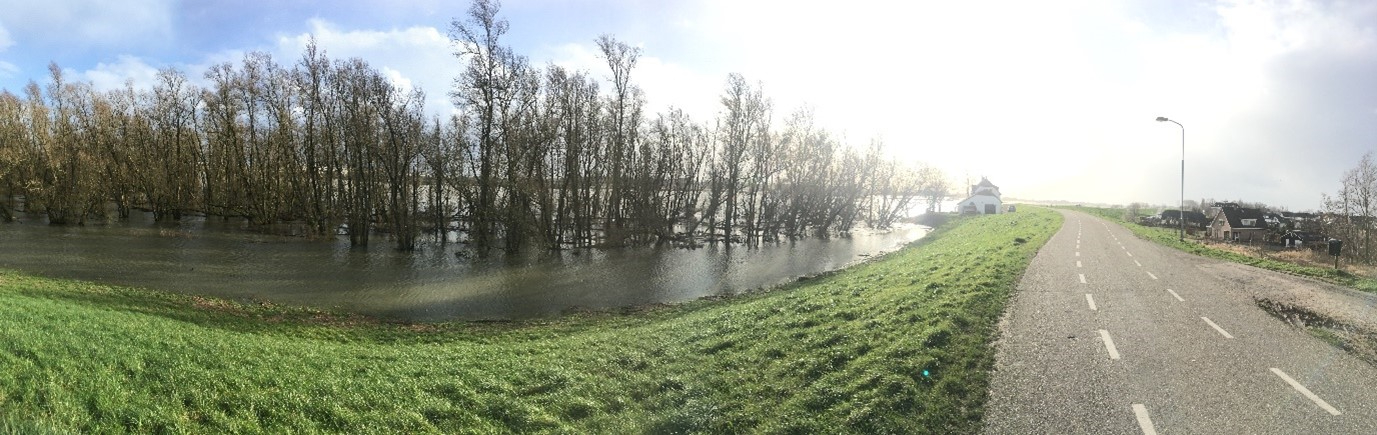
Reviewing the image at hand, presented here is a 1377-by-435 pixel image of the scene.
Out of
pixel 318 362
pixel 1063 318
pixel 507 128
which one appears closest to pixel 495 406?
pixel 318 362

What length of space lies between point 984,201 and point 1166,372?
10906 cm

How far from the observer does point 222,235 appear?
1606 inches

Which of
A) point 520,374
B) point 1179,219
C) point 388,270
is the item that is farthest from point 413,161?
point 1179,219

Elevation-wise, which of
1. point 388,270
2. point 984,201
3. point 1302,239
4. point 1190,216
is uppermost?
point 984,201

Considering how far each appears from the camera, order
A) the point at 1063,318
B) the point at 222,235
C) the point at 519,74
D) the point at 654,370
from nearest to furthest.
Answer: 1. the point at 654,370
2. the point at 1063,318
3. the point at 519,74
4. the point at 222,235

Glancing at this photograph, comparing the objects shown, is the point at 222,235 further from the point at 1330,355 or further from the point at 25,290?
the point at 1330,355

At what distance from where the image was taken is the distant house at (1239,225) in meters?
47.7

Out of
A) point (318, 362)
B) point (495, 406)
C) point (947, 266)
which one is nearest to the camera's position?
point (495, 406)

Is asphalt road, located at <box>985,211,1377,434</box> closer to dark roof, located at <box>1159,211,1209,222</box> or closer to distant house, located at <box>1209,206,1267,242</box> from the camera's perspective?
distant house, located at <box>1209,206,1267,242</box>

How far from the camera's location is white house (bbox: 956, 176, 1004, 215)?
10462cm

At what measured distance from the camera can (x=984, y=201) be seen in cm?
10650

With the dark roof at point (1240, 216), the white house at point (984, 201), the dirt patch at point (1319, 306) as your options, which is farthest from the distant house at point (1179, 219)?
the dirt patch at point (1319, 306)

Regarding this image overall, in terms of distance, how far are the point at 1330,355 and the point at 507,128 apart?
3690 centimetres

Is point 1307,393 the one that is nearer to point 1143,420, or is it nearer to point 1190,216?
point 1143,420
